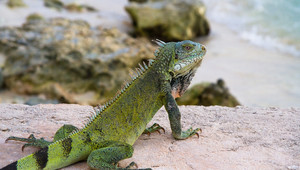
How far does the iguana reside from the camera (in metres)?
4.07

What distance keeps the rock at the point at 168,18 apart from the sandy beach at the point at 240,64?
1.12 meters

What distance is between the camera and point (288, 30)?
19438 millimetres

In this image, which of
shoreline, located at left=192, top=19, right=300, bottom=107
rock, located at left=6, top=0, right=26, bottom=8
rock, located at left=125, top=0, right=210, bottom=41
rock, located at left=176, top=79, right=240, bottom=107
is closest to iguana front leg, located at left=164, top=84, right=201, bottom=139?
rock, located at left=176, top=79, right=240, bottom=107

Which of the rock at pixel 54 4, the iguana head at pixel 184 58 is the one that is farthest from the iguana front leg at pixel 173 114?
the rock at pixel 54 4

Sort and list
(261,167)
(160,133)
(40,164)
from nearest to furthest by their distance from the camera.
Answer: (40,164) < (261,167) < (160,133)

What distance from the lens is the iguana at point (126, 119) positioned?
4074 mm

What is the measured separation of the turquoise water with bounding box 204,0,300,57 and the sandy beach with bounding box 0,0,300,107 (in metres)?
0.79

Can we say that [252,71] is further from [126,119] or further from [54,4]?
[54,4]

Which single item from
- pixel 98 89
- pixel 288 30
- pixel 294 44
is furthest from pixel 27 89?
pixel 288 30

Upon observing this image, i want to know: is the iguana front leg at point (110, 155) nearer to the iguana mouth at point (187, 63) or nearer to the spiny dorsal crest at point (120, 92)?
the spiny dorsal crest at point (120, 92)

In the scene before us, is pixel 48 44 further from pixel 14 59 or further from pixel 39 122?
pixel 39 122

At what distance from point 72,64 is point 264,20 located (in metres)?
14.4

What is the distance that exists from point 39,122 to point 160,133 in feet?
5.77

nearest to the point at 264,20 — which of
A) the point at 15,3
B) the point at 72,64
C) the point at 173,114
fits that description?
the point at 15,3
